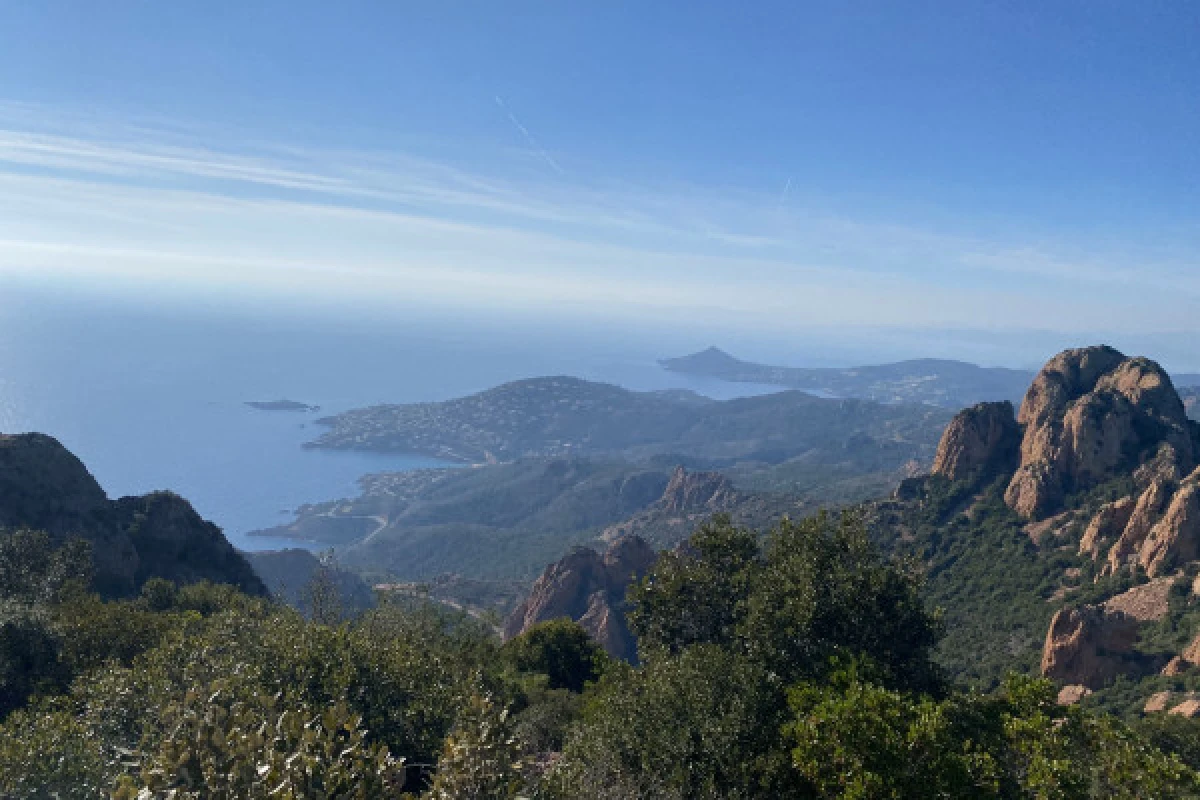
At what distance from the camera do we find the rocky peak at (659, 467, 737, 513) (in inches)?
4016

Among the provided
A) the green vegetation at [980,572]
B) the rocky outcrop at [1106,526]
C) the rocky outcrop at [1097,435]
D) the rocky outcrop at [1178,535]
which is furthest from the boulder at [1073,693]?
the rocky outcrop at [1097,435]

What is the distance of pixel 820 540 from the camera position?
1734cm

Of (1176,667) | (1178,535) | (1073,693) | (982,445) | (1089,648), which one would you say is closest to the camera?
(1176,667)

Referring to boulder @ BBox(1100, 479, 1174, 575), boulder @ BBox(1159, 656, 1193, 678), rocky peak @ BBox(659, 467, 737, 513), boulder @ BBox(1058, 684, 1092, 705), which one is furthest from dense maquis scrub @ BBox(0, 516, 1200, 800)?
rocky peak @ BBox(659, 467, 737, 513)

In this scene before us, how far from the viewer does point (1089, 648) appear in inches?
1346

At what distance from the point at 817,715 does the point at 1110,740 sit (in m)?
5.80

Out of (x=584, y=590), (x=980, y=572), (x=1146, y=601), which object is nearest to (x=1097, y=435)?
(x=980, y=572)

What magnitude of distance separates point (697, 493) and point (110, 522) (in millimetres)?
79124

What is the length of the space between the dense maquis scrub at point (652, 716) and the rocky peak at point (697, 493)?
80.4 metres

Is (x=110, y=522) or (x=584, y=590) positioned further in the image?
(x=584, y=590)

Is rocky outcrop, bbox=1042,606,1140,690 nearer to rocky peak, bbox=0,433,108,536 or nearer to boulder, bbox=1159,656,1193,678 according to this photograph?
boulder, bbox=1159,656,1193,678

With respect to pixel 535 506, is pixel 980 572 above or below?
above

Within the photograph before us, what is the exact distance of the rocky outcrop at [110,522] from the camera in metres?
41.8

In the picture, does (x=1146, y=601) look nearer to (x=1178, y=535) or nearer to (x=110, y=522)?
(x=1178, y=535)
